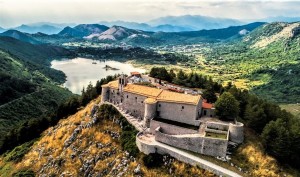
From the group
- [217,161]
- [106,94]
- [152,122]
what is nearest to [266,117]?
[217,161]

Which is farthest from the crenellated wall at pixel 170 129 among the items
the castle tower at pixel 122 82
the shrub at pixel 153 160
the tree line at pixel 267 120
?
the castle tower at pixel 122 82

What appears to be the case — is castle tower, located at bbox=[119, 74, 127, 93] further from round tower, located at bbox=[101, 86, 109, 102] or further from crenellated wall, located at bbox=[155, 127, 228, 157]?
crenellated wall, located at bbox=[155, 127, 228, 157]

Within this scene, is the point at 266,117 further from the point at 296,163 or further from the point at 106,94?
the point at 106,94

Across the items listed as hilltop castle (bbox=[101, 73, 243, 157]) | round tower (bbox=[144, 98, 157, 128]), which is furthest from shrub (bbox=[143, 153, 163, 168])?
round tower (bbox=[144, 98, 157, 128])

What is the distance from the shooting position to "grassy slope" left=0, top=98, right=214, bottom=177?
209 feet

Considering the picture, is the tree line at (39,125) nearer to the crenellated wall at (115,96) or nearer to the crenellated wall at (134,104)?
the crenellated wall at (115,96)

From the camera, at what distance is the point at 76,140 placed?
3191 inches

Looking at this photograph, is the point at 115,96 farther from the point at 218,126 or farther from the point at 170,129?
the point at 218,126

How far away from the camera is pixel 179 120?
238 ft

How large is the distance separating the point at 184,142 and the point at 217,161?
26.2ft

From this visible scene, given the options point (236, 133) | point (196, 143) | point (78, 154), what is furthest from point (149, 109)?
point (78, 154)

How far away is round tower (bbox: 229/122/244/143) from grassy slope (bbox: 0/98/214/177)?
35.9 feet

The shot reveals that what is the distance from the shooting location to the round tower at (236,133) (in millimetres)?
65625

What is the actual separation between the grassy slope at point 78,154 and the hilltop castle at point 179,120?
523 cm
